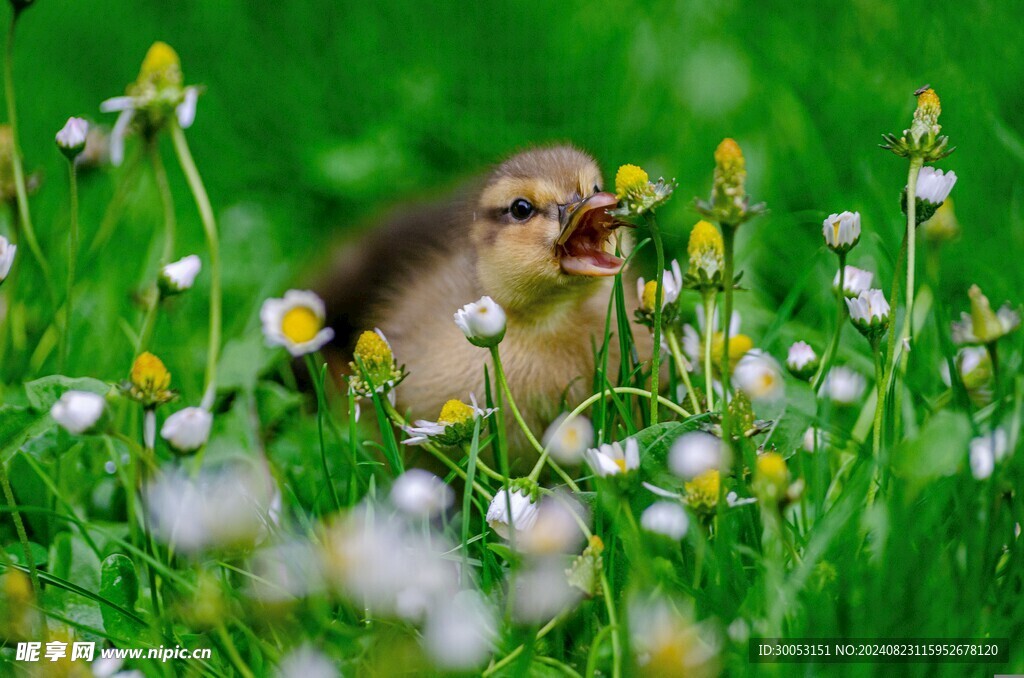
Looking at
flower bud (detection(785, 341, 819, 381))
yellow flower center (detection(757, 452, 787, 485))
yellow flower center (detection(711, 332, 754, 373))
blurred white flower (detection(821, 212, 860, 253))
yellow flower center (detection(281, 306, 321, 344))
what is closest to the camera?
yellow flower center (detection(757, 452, 787, 485))

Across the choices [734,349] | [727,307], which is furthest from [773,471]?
[734,349]

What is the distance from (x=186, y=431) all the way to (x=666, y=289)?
74cm

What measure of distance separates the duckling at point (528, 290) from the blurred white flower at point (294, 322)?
27 cm

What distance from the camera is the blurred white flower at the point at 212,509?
4.46 feet

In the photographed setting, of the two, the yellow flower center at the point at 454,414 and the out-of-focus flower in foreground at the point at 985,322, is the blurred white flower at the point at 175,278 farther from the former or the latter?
the out-of-focus flower in foreground at the point at 985,322

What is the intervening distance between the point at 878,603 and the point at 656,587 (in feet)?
0.87

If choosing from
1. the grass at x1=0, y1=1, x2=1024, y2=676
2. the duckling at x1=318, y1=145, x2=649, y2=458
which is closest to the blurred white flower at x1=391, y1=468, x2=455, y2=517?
the grass at x1=0, y1=1, x2=1024, y2=676

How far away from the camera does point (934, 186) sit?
1.49 metres

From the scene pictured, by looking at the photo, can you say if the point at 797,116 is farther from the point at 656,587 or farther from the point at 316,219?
the point at 656,587

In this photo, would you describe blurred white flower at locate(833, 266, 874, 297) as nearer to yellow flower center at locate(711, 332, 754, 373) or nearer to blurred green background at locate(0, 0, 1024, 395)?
yellow flower center at locate(711, 332, 754, 373)

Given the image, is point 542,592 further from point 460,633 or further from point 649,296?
point 649,296

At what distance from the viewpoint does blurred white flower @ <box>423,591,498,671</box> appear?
127 centimetres

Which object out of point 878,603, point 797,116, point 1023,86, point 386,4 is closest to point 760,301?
point 797,116

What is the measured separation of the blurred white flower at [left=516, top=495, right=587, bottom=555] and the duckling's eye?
27.7 inches
